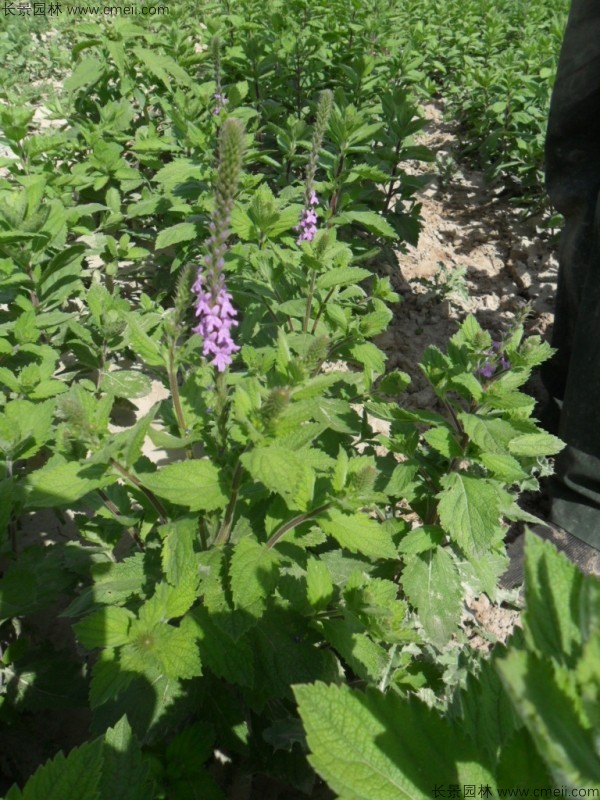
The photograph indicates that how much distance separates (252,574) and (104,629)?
1.43 feet

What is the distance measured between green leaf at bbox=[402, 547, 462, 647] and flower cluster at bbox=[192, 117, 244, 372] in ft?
3.48

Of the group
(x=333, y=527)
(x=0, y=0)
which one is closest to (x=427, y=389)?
(x=333, y=527)

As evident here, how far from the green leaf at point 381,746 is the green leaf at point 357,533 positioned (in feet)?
2.77

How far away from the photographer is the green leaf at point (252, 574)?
4.95 ft

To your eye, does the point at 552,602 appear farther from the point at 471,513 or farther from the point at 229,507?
the point at 471,513

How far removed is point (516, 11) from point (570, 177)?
29.9 feet

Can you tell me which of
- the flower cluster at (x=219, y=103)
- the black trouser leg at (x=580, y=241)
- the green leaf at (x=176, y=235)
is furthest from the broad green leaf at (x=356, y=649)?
the flower cluster at (x=219, y=103)

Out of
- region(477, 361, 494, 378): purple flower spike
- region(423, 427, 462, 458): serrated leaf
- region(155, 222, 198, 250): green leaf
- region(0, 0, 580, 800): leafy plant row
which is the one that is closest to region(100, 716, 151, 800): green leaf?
region(0, 0, 580, 800): leafy plant row

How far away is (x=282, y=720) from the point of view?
1.82 m

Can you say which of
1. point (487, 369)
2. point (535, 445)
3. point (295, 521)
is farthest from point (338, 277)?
point (295, 521)

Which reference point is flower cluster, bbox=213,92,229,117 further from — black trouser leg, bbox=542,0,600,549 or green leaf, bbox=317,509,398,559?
green leaf, bbox=317,509,398,559

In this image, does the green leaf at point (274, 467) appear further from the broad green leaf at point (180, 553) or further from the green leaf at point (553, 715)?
the green leaf at point (553, 715)

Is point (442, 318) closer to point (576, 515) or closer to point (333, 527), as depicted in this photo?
point (576, 515)

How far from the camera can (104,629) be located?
62.8 inches
